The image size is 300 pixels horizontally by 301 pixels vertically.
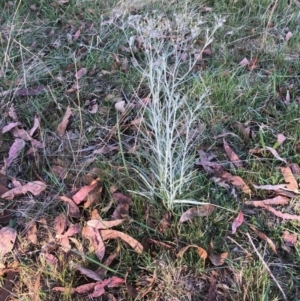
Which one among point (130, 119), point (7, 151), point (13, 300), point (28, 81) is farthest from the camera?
point (28, 81)

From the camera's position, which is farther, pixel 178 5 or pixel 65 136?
pixel 178 5

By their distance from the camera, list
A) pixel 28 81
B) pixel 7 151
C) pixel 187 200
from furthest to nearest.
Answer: pixel 28 81 < pixel 7 151 < pixel 187 200

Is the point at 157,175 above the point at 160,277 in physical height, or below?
above

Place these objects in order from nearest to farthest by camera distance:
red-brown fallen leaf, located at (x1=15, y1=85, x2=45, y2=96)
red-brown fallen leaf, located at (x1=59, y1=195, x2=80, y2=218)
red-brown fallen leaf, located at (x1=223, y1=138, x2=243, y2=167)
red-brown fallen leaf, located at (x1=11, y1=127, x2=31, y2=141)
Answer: red-brown fallen leaf, located at (x1=59, y1=195, x2=80, y2=218)
red-brown fallen leaf, located at (x1=223, y1=138, x2=243, y2=167)
red-brown fallen leaf, located at (x1=11, y1=127, x2=31, y2=141)
red-brown fallen leaf, located at (x1=15, y1=85, x2=45, y2=96)

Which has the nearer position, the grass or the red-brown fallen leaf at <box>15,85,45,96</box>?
the grass

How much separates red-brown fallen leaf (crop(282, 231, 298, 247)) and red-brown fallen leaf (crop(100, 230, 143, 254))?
1.92ft

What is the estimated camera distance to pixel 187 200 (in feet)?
6.07

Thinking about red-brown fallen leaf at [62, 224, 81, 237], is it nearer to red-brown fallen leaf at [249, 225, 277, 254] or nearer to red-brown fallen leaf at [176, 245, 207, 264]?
Answer: red-brown fallen leaf at [176, 245, 207, 264]

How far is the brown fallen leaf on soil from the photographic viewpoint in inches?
71.2

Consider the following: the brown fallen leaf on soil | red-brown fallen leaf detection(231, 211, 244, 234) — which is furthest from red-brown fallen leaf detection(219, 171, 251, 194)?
the brown fallen leaf on soil

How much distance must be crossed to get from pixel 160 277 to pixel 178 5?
2014 mm

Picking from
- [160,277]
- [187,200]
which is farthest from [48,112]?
[160,277]

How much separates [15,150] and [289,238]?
131 cm

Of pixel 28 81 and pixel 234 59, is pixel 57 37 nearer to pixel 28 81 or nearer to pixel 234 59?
pixel 28 81
